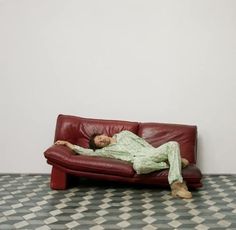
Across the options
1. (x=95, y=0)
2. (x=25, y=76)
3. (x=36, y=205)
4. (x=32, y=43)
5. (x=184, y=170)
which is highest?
(x=95, y=0)

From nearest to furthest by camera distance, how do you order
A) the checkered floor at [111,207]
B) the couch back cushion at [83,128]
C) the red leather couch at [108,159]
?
1. the checkered floor at [111,207]
2. the red leather couch at [108,159]
3. the couch back cushion at [83,128]

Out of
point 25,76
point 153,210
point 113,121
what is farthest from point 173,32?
point 153,210

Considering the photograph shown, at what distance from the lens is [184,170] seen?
400 centimetres

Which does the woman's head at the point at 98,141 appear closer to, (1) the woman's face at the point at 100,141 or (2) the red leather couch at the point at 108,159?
(1) the woman's face at the point at 100,141

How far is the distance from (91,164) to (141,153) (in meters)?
0.58

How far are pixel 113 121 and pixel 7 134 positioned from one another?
142 centimetres

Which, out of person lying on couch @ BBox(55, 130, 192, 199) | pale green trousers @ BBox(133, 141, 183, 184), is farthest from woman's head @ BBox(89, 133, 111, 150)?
pale green trousers @ BBox(133, 141, 183, 184)

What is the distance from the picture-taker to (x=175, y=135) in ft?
14.8

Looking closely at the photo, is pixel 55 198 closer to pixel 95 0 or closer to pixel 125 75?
pixel 125 75

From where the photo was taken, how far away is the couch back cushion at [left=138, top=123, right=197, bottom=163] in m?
4.44

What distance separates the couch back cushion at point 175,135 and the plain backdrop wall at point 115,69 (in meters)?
0.28

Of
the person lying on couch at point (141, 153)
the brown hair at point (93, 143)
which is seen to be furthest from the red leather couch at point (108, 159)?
the brown hair at point (93, 143)

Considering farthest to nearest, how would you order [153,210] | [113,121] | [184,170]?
1. [113,121]
2. [184,170]
3. [153,210]

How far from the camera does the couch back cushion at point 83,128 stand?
179 inches
